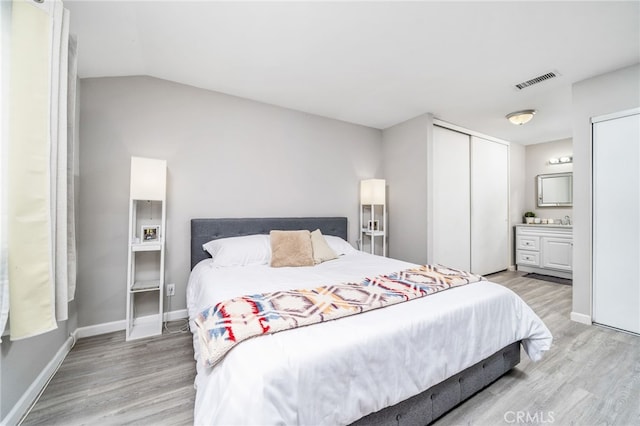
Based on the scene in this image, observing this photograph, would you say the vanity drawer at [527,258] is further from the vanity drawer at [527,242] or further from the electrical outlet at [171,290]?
the electrical outlet at [171,290]

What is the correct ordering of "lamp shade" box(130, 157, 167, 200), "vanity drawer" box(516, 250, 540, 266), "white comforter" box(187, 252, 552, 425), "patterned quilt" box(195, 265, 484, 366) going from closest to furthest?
"white comforter" box(187, 252, 552, 425)
"patterned quilt" box(195, 265, 484, 366)
"lamp shade" box(130, 157, 167, 200)
"vanity drawer" box(516, 250, 540, 266)

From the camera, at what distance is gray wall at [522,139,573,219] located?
4555 mm

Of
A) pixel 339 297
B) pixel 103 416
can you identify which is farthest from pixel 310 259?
pixel 103 416

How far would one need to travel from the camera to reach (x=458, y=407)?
1.46 m

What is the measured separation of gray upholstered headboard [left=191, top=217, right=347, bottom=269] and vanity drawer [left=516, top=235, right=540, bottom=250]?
3514 millimetres

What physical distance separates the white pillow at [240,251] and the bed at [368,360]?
342mm

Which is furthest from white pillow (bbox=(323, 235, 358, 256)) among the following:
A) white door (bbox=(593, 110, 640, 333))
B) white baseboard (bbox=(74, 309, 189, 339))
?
white door (bbox=(593, 110, 640, 333))

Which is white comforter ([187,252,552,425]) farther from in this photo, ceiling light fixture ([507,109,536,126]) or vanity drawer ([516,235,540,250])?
vanity drawer ([516,235,540,250])

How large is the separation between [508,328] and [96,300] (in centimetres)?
331

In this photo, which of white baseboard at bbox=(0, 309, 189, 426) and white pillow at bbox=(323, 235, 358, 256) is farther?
white pillow at bbox=(323, 235, 358, 256)

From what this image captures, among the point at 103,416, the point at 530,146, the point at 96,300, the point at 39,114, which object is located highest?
the point at 530,146

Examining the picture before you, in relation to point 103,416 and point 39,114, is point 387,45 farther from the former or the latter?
point 103,416

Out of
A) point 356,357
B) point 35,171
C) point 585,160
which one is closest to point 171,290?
point 35,171

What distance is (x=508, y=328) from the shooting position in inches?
62.6
